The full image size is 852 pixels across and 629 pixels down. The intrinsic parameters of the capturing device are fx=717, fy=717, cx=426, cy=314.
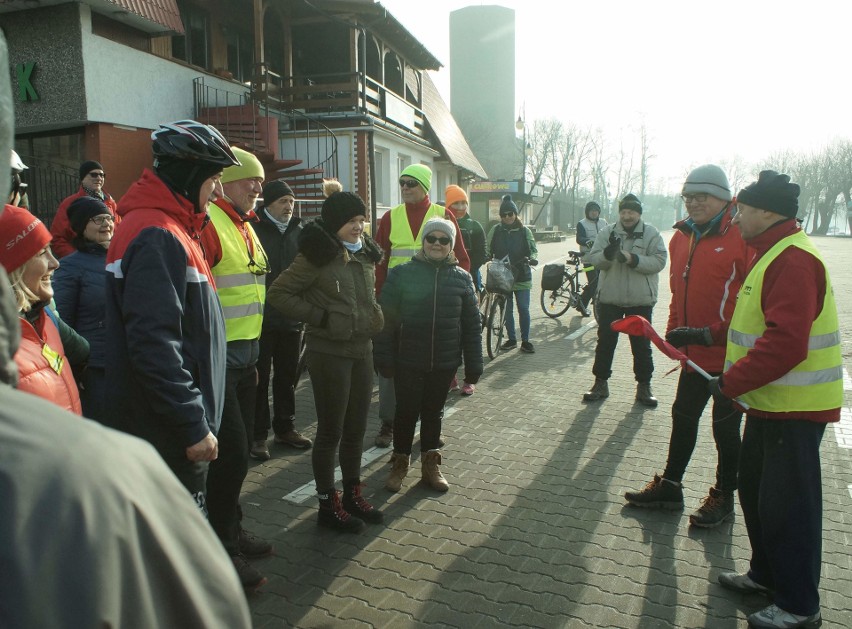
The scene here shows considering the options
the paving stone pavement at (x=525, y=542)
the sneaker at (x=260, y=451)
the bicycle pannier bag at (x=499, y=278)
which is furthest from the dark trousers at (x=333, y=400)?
the bicycle pannier bag at (x=499, y=278)

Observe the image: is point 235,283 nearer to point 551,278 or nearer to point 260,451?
point 260,451

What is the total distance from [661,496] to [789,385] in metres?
1.57

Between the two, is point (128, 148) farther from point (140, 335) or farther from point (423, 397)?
point (140, 335)

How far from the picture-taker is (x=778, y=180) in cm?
320

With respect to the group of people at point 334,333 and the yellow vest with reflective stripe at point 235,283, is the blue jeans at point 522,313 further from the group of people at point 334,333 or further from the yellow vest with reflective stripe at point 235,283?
the yellow vest with reflective stripe at point 235,283

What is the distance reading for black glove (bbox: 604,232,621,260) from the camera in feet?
22.2

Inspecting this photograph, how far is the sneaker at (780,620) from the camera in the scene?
3014 mm

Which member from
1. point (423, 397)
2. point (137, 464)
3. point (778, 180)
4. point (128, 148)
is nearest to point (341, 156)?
point (128, 148)

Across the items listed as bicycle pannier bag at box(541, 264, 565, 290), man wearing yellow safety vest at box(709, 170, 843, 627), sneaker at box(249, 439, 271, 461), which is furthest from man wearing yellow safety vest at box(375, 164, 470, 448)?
bicycle pannier bag at box(541, 264, 565, 290)

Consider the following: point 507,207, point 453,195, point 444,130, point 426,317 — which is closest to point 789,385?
point 426,317

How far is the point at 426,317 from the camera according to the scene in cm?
455

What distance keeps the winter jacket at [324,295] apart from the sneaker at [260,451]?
59.7 inches

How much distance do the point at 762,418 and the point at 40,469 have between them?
3.18m

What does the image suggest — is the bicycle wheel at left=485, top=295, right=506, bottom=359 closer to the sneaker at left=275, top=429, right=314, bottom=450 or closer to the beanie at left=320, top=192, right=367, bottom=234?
the sneaker at left=275, top=429, right=314, bottom=450
